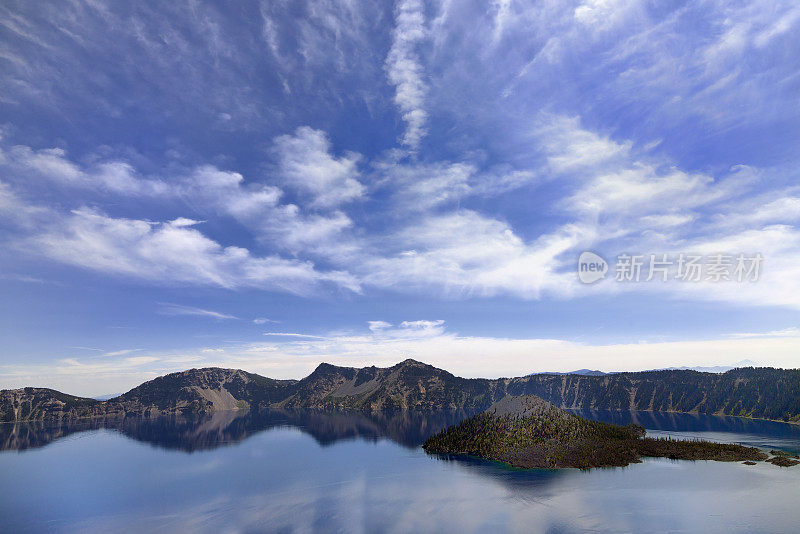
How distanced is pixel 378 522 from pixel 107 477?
144516 millimetres

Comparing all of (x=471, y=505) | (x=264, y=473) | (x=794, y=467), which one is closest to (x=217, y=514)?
(x=264, y=473)

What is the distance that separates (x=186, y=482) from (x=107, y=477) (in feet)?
145

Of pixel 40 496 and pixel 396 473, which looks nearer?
pixel 40 496

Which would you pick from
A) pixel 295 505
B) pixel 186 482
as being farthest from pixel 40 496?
pixel 295 505

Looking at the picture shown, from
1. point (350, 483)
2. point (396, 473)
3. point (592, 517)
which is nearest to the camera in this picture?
point (592, 517)

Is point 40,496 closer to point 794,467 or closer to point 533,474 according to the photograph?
point 533,474

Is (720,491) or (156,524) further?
(720,491)

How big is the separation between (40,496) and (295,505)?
10088cm

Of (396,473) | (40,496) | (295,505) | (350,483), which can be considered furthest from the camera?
(396,473)

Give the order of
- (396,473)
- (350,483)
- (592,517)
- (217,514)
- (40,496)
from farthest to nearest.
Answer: (396,473) < (350,483) < (40,496) < (217,514) < (592,517)

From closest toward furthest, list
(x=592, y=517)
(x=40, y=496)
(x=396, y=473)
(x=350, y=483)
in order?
(x=592, y=517)
(x=40, y=496)
(x=350, y=483)
(x=396, y=473)

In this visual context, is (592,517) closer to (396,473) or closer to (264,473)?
(396,473)

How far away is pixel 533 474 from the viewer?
159 m

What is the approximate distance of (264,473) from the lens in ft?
587
